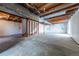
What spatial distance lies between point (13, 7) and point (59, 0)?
226cm

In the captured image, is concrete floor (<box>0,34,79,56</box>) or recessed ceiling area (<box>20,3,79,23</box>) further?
recessed ceiling area (<box>20,3,79,23</box>)

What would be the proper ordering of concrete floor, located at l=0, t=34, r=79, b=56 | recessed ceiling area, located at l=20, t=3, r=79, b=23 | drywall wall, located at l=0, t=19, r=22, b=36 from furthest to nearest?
drywall wall, located at l=0, t=19, r=22, b=36 → recessed ceiling area, located at l=20, t=3, r=79, b=23 → concrete floor, located at l=0, t=34, r=79, b=56

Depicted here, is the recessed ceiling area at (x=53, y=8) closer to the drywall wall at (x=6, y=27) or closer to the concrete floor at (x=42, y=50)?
the concrete floor at (x=42, y=50)

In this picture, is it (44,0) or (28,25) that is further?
(28,25)

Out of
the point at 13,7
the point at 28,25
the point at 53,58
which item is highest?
the point at 13,7

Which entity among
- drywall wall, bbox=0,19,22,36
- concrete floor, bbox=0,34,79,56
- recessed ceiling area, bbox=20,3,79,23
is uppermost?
recessed ceiling area, bbox=20,3,79,23

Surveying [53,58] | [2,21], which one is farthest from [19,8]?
[2,21]

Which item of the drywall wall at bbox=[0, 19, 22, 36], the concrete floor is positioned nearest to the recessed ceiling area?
the concrete floor

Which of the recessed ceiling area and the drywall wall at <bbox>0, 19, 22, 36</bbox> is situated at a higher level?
the recessed ceiling area

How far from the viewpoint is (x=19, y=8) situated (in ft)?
14.0

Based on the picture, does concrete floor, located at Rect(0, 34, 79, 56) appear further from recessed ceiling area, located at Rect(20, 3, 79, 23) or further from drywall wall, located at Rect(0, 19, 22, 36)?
drywall wall, located at Rect(0, 19, 22, 36)

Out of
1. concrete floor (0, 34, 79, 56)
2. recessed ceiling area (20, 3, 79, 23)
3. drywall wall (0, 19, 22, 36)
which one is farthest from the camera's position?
drywall wall (0, 19, 22, 36)

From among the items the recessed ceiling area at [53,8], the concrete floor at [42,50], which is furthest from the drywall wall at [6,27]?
the concrete floor at [42,50]

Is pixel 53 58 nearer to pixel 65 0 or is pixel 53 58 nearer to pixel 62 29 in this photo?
pixel 65 0
